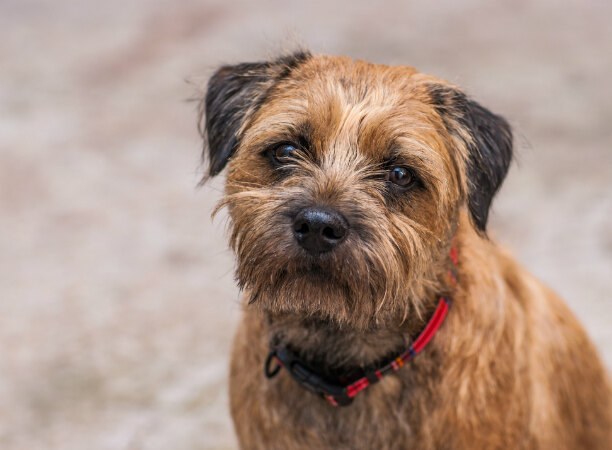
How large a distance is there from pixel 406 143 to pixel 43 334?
305 centimetres

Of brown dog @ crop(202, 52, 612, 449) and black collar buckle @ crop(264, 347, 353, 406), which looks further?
black collar buckle @ crop(264, 347, 353, 406)

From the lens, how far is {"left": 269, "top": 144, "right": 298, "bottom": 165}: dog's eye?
8.73 feet

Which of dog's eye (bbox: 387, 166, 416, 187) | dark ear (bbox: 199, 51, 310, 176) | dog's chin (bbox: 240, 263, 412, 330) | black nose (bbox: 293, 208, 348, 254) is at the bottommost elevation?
dog's chin (bbox: 240, 263, 412, 330)

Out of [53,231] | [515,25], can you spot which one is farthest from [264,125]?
[515,25]

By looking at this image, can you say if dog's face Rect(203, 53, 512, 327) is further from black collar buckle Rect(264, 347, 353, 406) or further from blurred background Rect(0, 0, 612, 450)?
A: blurred background Rect(0, 0, 612, 450)

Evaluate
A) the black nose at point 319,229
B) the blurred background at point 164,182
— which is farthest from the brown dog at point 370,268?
the blurred background at point 164,182

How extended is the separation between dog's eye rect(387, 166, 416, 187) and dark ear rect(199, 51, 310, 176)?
1.90 ft

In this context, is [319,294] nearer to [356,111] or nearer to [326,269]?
[326,269]

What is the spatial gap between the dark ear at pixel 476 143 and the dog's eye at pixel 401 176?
0.87 ft

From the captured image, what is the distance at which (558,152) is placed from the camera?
6449mm

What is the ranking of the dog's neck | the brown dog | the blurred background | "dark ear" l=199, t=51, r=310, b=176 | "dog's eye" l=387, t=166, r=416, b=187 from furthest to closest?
1. the blurred background
2. "dark ear" l=199, t=51, r=310, b=176
3. the dog's neck
4. "dog's eye" l=387, t=166, r=416, b=187
5. the brown dog

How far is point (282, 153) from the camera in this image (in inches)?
106

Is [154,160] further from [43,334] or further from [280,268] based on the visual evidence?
[280,268]

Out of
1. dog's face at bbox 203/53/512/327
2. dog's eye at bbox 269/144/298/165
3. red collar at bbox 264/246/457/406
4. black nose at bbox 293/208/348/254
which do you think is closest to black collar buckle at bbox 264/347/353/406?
red collar at bbox 264/246/457/406
